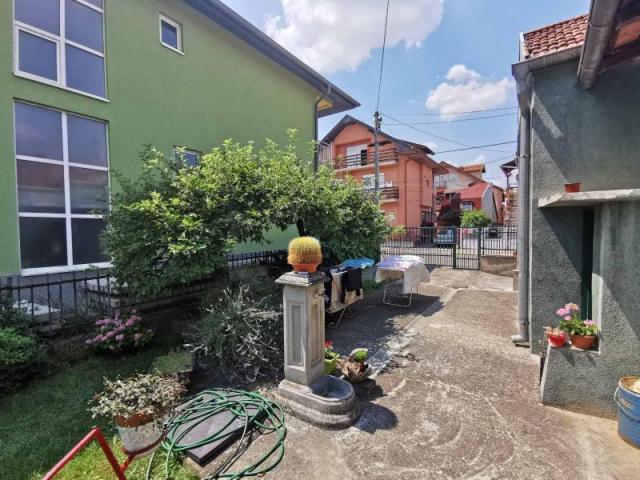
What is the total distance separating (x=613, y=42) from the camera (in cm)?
320

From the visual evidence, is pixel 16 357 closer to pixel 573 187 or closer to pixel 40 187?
pixel 40 187

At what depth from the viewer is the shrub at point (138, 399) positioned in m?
2.50

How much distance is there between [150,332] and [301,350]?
2.86 m

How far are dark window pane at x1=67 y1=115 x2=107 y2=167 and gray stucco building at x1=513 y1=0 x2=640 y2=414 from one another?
8.18 meters

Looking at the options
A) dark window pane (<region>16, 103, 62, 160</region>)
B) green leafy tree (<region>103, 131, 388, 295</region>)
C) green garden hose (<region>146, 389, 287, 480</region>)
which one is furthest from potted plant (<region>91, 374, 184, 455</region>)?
dark window pane (<region>16, 103, 62, 160</region>)

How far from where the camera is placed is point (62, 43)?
6.05 meters

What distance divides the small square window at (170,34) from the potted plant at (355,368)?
8856mm

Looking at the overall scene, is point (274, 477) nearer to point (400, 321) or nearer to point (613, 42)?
point (400, 321)

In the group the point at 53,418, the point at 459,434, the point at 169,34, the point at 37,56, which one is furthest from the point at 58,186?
the point at 459,434

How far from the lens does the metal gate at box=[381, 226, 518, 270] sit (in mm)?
11781

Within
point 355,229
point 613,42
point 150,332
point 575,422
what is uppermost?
point 613,42

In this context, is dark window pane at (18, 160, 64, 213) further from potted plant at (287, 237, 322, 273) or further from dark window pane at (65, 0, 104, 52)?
potted plant at (287, 237, 322, 273)

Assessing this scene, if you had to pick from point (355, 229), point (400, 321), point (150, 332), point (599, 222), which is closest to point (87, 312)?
point (150, 332)

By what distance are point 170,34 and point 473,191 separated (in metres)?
31.2
